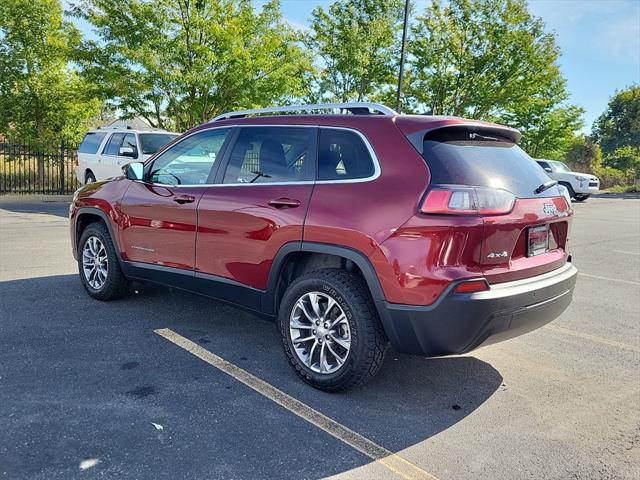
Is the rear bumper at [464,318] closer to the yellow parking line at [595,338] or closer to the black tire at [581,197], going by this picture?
the yellow parking line at [595,338]

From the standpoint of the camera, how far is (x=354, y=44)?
2134cm

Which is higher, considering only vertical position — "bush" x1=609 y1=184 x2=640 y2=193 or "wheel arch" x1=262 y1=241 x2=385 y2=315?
"bush" x1=609 y1=184 x2=640 y2=193

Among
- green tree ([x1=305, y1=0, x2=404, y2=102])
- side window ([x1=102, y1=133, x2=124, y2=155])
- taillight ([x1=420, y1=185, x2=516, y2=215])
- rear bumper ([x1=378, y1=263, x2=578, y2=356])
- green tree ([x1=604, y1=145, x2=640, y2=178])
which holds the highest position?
green tree ([x1=305, y1=0, x2=404, y2=102])

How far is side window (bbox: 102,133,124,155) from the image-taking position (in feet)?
44.0

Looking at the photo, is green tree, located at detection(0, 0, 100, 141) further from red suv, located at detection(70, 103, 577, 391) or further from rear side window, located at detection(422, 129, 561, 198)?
rear side window, located at detection(422, 129, 561, 198)

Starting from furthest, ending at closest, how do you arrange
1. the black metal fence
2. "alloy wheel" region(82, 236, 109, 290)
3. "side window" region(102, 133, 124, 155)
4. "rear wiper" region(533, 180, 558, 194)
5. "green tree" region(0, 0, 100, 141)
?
"green tree" region(0, 0, 100, 141) < the black metal fence < "side window" region(102, 133, 124, 155) < "alloy wheel" region(82, 236, 109, 290) < "rear wiper" region(533, 180, 558, 194)

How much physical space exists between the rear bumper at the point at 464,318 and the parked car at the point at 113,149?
10152 mm

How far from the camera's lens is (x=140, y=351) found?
13.0 ft

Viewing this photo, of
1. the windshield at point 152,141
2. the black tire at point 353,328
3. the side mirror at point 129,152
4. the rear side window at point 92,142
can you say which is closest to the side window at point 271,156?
the black tire at point 353,328

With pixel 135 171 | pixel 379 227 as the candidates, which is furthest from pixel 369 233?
pixel 135 171

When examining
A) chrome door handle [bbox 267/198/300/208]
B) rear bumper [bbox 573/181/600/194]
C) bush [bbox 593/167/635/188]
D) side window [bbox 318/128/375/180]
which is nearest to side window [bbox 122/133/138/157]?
chrome door handle [bbox 267/198/300/208]

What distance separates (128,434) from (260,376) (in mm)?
1032

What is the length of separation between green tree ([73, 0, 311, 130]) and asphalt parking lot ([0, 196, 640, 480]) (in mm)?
12210

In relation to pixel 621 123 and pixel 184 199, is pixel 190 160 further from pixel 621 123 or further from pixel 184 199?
pixel 621 123
